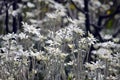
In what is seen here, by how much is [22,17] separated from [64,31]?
186cm

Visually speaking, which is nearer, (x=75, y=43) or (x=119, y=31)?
(x=75, y=43)

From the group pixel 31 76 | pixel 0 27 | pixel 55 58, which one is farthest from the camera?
pixel 0 27

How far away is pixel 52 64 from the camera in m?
2.69

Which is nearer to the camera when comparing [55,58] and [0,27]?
[55,58]

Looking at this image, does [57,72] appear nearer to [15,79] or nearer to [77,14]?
[15,79]

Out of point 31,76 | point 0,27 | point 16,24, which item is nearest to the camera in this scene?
point 31,76

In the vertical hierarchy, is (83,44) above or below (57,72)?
above

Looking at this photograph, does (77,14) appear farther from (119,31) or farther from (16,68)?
(16,68)

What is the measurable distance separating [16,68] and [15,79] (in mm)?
121

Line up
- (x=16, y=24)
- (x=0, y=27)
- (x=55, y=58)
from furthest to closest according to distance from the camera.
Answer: (x=0, y=27), (x=16, y=24), (x=55, y=58)

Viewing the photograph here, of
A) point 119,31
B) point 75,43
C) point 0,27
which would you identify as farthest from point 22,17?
point 75,43

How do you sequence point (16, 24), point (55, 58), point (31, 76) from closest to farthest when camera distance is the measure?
point (55, 58) < point (31, 76) < point (16, 24)

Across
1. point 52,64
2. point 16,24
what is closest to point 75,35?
point 52,64

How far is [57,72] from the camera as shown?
2779mm
